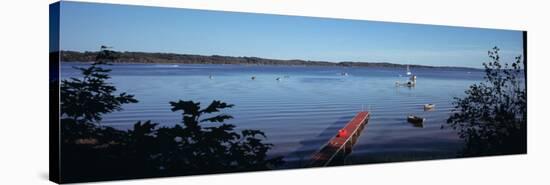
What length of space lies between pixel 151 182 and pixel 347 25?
3.37 meters

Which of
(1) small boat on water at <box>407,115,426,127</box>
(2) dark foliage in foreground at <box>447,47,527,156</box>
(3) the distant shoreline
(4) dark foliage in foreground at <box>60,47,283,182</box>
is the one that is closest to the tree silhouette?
(4) dark foliage in foreground at <box>60,47,283,182</box>

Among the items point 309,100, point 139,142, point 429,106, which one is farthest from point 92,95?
point 429,106

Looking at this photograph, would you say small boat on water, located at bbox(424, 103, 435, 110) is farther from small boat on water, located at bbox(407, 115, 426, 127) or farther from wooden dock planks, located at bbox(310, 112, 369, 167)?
wooden dock planks, located at bbox(310, 112, 369, 167)

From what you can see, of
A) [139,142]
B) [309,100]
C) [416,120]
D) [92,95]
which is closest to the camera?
[92,95]

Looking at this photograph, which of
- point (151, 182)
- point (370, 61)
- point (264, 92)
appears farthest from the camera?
point (370, 61)

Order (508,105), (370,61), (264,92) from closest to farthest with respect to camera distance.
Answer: (264,92) → (370,61) → (508,105)

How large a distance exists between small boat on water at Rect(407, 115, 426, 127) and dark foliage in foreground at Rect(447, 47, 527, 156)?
0.52 metres

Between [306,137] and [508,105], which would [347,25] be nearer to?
[306,137]

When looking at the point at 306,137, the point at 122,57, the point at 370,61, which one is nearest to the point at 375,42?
the point at 370,61

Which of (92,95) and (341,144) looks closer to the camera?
(92,95)

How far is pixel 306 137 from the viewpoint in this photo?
9.77m

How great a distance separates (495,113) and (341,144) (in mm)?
2855

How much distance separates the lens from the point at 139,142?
28.4 ft

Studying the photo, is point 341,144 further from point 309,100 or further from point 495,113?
point 495,113
